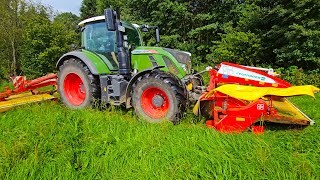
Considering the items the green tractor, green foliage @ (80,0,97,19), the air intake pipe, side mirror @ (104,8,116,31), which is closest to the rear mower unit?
the green tractor

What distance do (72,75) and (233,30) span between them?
10145mm

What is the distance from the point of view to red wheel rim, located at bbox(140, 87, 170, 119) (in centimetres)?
462

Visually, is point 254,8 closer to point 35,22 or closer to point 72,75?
point 72,75

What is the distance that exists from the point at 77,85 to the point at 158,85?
2530 millimetres

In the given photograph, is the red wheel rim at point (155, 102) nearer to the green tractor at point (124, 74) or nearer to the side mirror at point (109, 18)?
the green tractor at point (124, 74)

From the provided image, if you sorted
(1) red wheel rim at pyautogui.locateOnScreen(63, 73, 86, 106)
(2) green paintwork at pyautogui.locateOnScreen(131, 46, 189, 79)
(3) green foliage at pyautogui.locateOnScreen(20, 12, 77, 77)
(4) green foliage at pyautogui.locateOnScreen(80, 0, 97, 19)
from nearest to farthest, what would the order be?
(2) green paintwork at pyautogui.locateOnScreen(131, 46, 189, 79) → (1) red wheel rim at pyautogui.locateOnScreen(63, 73, 86, 106) → (3) green foliage at pyautogui.locateOnScreen(20, 12, 77, 77) → (4) green foliage at pyautogui.locateOnScreen(80, 0, 97, 19)

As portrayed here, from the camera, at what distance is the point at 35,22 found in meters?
21.4

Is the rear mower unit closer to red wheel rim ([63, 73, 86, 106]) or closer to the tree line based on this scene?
red wheel rim ([63, 73, 86, 106])

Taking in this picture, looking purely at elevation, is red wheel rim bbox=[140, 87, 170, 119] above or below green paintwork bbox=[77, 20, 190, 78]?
below

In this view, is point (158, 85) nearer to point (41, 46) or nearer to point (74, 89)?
point (74, 89)

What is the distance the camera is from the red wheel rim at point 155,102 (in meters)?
4.62

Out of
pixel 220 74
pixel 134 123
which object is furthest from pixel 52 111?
pixel 220 74

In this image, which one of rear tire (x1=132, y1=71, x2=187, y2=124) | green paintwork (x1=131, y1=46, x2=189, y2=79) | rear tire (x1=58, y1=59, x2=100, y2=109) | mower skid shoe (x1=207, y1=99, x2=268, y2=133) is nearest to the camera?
mower skid shoe (x1=207, y1=99, x2=268, y2=133)

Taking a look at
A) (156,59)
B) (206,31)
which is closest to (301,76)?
(156,59)
